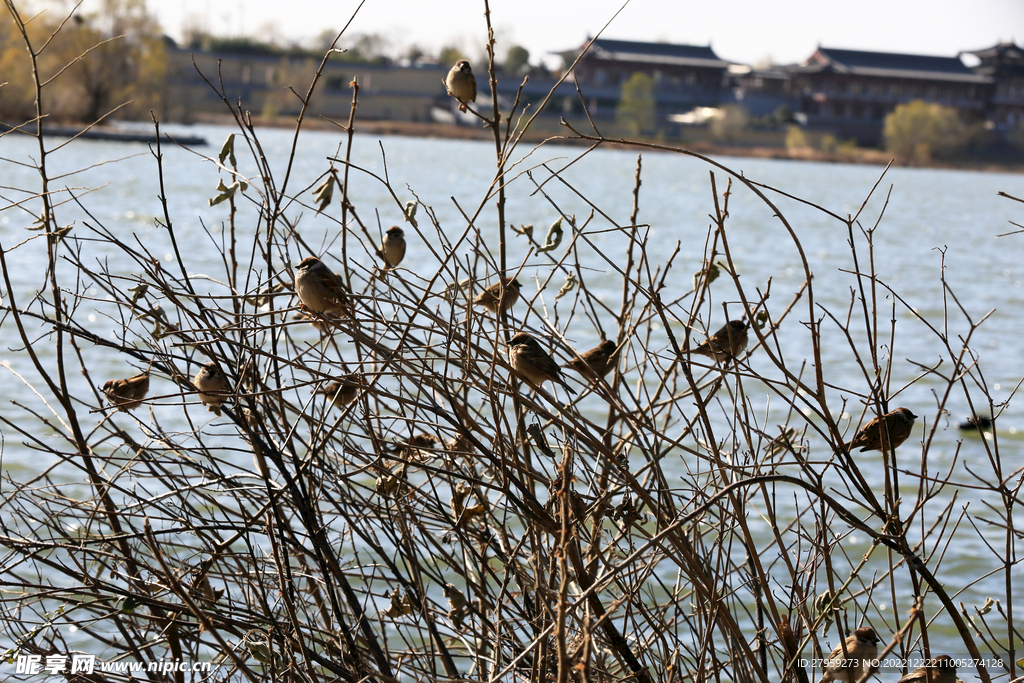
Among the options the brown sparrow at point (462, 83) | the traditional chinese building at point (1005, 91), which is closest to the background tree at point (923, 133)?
the traditional chinese building at point (1005, 91)

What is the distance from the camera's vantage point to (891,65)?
182 ft

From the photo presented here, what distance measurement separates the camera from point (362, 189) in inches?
899

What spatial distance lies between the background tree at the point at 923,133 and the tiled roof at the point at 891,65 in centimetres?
414

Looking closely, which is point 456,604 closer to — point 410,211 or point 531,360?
point 531,360

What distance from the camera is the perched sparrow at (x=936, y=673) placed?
143 centimetres

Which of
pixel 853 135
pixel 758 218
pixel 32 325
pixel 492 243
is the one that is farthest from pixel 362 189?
pixel 853 135

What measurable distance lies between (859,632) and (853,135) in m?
56.2

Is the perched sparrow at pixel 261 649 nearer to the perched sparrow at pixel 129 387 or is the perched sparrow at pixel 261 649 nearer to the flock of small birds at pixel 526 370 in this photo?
the flock of small birds at pixel 526 370

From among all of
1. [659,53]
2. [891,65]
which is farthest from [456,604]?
[891,65]

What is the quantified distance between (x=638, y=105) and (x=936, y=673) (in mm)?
50604

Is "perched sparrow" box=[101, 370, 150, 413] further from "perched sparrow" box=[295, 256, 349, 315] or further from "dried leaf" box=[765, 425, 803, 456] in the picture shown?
"dried leaf" box=[765, 425, 803, 456]

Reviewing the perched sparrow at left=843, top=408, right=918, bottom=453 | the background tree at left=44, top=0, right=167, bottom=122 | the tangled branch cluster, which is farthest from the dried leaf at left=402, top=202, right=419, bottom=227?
the background tree at left=44, top=0, right=167, bottom=122

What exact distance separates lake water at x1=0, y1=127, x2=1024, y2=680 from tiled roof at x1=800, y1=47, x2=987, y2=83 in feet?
68.6

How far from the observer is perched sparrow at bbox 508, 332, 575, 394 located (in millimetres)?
1562
